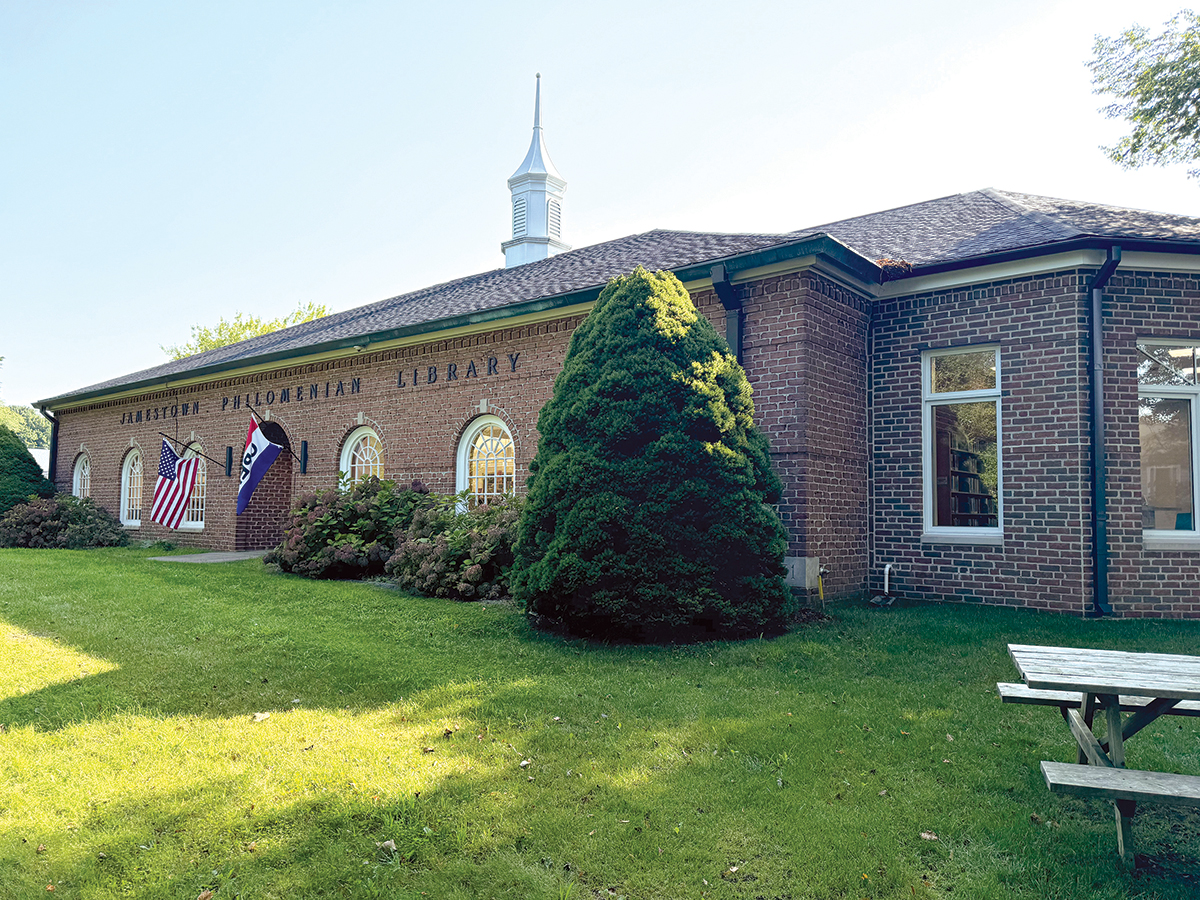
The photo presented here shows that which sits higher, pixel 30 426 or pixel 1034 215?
pixel 30 426

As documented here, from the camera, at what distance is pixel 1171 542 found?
8.13 m

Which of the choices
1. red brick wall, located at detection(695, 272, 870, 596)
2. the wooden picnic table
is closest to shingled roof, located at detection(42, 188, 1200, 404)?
red brick wall, located at detection(695, 272, 870, 596)

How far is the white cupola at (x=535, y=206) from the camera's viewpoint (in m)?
22.0

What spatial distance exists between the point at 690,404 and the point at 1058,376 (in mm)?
4335

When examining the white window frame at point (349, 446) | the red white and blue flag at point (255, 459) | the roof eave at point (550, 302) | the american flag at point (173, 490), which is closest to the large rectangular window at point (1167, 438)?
the roof eave at point (550, 302)

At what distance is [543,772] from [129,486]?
67.2 ft

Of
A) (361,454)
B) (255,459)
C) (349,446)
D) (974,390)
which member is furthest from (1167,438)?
(255,459)

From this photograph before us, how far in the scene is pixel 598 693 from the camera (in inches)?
204

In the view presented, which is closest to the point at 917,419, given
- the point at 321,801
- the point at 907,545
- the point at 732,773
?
the point at 907,545

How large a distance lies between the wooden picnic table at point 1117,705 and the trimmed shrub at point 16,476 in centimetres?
2364

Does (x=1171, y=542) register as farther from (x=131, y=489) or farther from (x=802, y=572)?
(x=131, y=489)

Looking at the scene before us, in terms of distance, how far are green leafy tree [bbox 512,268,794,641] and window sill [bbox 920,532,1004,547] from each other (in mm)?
2729

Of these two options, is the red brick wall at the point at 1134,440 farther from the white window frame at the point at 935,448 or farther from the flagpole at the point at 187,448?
the flagpole at the point at 187,448

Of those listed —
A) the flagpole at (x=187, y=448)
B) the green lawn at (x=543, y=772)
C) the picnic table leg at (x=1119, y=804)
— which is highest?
the flagpole at (x=187, y=448)
